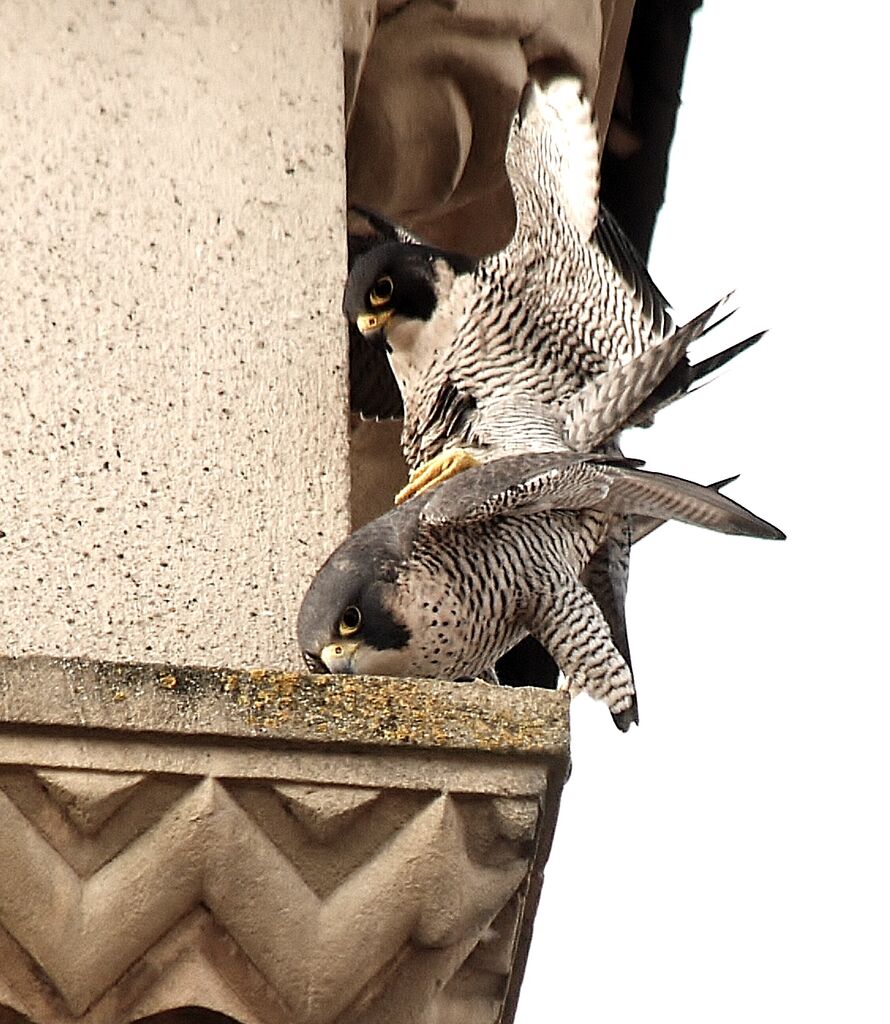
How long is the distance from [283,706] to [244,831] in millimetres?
126

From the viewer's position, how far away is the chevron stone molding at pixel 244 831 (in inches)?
95.1

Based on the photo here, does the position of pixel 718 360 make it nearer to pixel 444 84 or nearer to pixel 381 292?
pixel 381 292

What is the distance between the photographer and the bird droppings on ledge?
2.42 meters

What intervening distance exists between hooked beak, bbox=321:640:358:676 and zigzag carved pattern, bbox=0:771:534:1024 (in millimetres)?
458

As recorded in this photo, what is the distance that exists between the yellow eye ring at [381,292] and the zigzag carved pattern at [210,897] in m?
1.23

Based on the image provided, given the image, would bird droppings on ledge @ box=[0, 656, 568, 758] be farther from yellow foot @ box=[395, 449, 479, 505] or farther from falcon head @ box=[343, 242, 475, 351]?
falcon head @ box=[343, 242, 475, 351]

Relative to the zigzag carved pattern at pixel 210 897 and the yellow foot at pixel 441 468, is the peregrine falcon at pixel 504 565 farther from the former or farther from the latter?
the zigzag carved pattern at pixel 210 897

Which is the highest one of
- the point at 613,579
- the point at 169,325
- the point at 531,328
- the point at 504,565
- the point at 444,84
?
the point at 444,84

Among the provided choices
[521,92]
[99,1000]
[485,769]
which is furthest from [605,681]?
[521,92]

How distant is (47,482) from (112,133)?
0.58 meters

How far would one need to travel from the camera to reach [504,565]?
3191mm

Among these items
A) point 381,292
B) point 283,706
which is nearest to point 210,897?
point 283,706

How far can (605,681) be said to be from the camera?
322cm

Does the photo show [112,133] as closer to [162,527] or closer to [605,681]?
[162,527]
